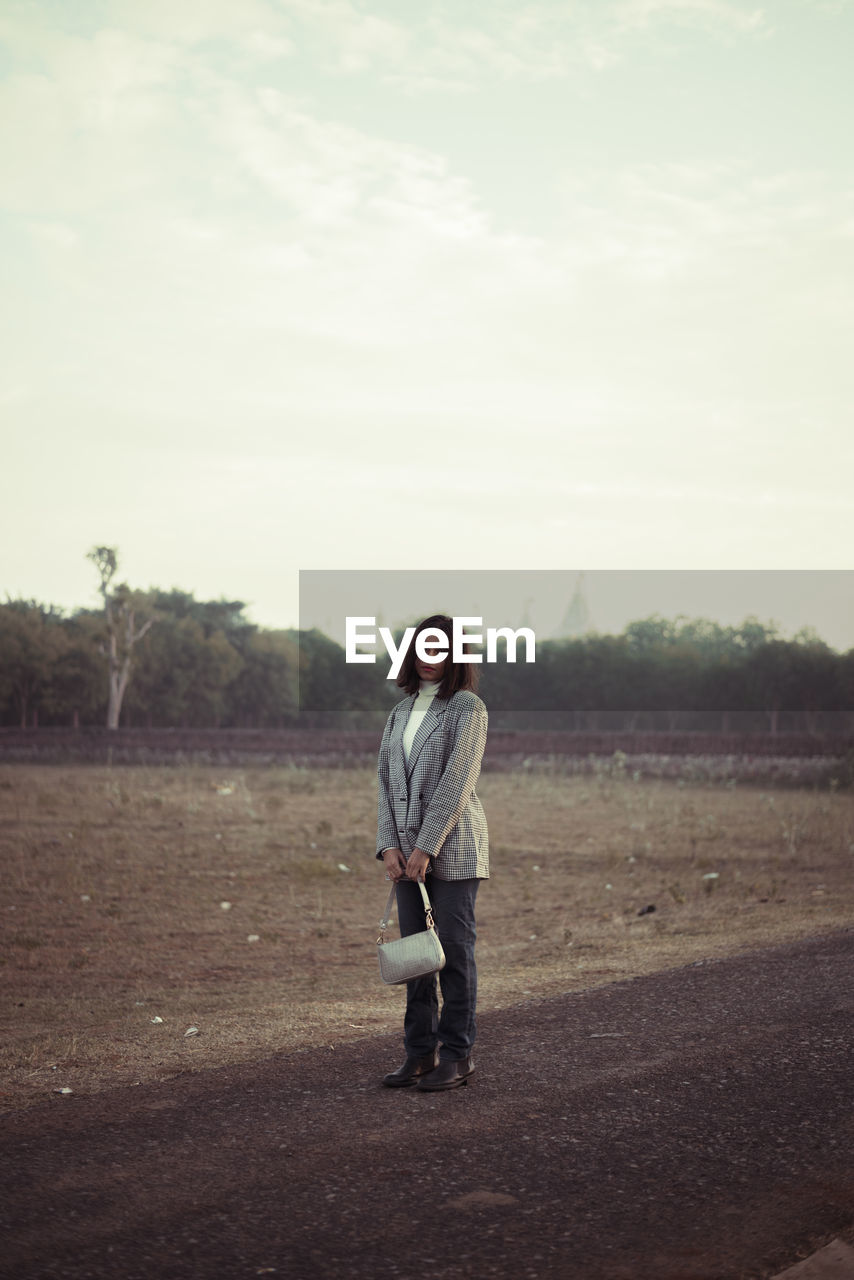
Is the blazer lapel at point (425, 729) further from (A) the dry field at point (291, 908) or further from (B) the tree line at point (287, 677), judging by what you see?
(B) the tree line at point (287, 677)

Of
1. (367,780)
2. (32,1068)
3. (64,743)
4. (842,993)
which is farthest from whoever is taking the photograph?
(64,743)

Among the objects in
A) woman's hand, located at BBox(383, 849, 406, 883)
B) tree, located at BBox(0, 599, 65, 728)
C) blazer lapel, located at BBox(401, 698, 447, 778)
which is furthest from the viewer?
tree, located at BBox(0, 599, 65, 728)

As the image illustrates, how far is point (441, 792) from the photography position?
5086 millimetres

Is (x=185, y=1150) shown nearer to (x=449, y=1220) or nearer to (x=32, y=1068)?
(x=449, y=1220)

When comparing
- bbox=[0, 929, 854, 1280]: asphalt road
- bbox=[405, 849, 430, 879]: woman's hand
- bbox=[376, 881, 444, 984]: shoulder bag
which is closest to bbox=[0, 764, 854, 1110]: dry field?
bbox=[0, 929, 854, 1280]: asphalt road

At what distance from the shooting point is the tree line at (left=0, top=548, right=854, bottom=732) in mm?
50125

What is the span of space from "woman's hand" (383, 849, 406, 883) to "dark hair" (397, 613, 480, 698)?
2.49ft

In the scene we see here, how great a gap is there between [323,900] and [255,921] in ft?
4.73

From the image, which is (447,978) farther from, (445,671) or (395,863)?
(445,671)

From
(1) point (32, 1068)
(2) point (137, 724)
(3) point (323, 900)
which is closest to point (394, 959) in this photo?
(1) point (32, 1068)

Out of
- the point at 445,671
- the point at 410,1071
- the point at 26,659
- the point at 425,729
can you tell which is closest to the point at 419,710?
the point at 425,729

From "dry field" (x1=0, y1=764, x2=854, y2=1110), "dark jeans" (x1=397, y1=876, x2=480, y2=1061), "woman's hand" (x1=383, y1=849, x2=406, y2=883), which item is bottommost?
"dry field" (x1=0, y1=764, x2=854, y2=1110)

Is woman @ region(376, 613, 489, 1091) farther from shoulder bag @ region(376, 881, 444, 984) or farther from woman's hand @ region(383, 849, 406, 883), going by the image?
shoulder bag @ region(376, 881, 444, 984)

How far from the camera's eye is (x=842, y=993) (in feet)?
21.8
